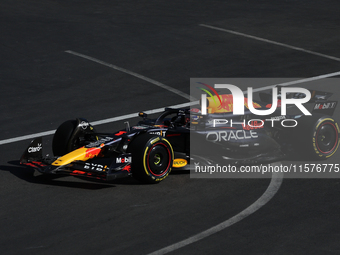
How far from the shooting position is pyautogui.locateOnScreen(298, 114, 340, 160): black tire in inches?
468

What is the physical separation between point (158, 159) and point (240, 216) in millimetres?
2142

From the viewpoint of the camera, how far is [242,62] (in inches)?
805

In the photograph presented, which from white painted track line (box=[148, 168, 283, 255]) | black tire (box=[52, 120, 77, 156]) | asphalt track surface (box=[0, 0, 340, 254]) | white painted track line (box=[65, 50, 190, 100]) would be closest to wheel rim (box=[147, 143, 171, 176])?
asphalt track surface (box=[0, 0, 340, 254])

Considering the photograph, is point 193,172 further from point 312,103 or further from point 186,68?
point 186,68

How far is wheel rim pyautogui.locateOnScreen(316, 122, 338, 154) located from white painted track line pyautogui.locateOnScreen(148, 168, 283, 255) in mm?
1394

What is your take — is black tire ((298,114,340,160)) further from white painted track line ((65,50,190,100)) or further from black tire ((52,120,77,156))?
white painted track line ((65,50,190,100))

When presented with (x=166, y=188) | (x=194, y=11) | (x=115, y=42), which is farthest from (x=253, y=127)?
(x=194, y=11)

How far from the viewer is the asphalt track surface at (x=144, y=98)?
8727 mm

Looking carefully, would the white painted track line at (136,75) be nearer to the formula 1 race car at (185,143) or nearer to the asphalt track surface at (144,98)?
the asphalt track surface at (144,98)

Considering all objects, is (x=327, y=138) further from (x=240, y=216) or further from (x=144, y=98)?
(x=144, y=98)

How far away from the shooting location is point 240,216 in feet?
30.6

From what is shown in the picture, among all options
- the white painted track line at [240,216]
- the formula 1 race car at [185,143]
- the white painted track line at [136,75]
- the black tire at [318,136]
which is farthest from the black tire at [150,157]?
the white painted track line at [136,75]

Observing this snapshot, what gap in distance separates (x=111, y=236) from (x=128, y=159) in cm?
206

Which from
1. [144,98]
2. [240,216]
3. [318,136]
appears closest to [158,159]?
[240,216]
